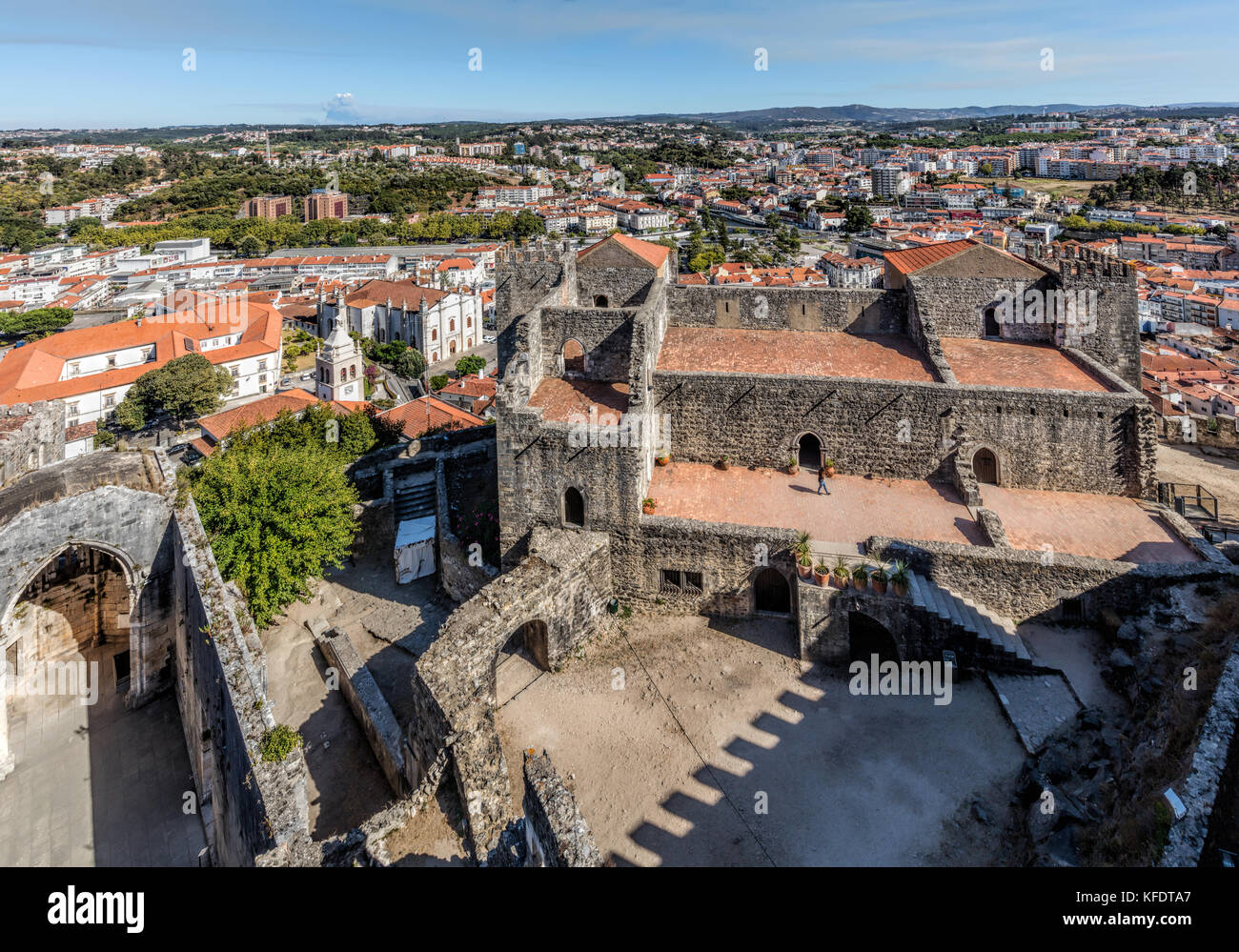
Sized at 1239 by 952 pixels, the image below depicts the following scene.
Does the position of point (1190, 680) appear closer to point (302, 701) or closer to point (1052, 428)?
point (1052, 428)

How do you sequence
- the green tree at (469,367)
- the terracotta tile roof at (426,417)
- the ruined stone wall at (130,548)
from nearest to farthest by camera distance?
1. the ruined stone wall at (130,548)
2. the terracotta tile roof at (426,417)
3. the green tree at (469,367)

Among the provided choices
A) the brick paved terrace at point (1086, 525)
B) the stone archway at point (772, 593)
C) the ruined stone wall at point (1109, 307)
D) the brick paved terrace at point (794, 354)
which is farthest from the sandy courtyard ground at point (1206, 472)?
the stone archway at point (772, 593)

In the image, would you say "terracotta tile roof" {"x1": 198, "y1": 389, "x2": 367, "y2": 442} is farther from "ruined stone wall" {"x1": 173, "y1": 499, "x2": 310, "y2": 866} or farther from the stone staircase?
the stone staircase

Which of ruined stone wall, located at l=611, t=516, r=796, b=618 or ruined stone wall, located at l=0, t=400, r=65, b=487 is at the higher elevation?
ruined stone wall, located at l=0, t=400, r=65, b=487

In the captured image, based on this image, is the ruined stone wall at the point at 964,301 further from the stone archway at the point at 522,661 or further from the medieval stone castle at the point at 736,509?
the stone archway at the point at 522,661

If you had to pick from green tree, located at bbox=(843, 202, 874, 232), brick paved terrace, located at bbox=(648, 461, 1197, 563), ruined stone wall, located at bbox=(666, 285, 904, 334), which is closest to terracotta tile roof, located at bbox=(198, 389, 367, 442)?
ruined stone wall, located at bbox=(666, 285, 904, 334)

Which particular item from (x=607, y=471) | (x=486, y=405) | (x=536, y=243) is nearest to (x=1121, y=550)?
(x=607, y=471)

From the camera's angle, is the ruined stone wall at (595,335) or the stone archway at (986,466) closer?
the stone archway at (986,466)
